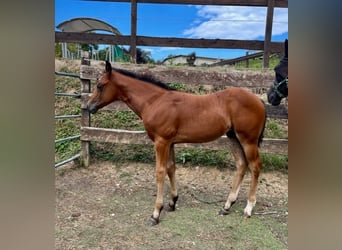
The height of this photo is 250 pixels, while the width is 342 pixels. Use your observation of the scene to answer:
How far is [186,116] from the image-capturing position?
1.20m

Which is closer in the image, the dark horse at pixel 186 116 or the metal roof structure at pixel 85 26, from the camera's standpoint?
the metal roof structure at pixel 85 26

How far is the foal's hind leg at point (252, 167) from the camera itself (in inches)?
47.9

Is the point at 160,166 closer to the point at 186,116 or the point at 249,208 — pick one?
the point at 186,116

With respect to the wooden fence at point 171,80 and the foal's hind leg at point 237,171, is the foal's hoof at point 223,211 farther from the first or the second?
the wooden fence at point 171,80

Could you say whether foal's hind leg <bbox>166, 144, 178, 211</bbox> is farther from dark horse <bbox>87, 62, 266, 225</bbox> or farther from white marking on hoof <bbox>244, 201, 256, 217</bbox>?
white marking on hoof <bbox>244, 201, 256, 217</bbox>

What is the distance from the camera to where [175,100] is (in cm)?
121

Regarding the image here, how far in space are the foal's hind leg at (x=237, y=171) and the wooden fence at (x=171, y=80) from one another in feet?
0.21

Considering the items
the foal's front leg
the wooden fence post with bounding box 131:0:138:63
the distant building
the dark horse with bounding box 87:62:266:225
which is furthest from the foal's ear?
the foal's front leg

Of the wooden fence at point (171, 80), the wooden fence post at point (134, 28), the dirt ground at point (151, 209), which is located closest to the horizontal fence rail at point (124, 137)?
A: the wooden fence at point (171, 80)

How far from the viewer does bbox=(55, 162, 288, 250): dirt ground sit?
1077 millimetres

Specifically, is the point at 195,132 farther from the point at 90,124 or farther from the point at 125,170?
the point at 90,124

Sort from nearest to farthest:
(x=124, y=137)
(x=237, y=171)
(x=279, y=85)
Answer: (x=279, y=85) < (x=237, y=171) < (x=124, y=137)

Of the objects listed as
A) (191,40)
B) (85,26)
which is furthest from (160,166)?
(85,26)

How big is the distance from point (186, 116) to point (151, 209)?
0.43 meters
